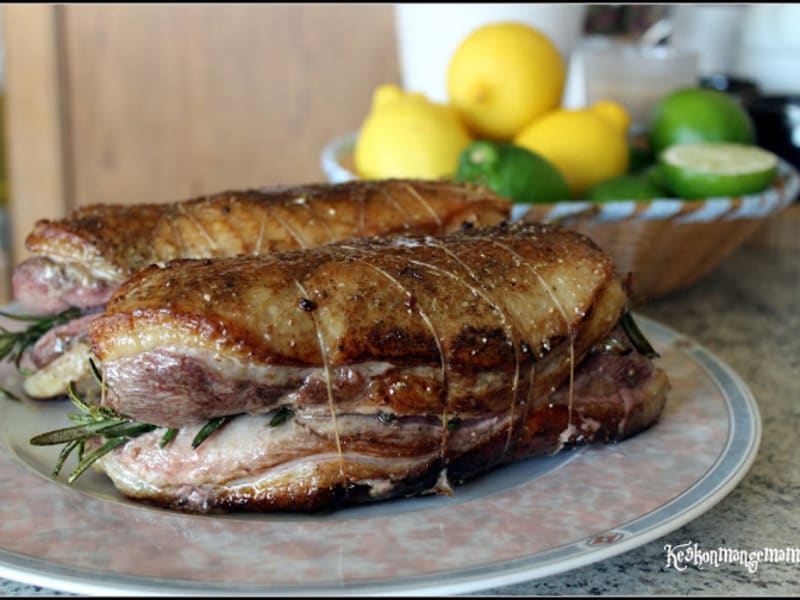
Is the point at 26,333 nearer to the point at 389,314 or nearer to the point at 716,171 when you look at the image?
the point at 389,314

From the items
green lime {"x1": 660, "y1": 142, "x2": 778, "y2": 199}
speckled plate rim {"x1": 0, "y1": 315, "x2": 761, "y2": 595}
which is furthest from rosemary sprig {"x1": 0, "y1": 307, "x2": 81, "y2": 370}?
green lime {"x1": 660, "y1": 142, "x2": 778, "y2": 199}

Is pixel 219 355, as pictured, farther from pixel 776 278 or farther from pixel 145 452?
pixel 776 278

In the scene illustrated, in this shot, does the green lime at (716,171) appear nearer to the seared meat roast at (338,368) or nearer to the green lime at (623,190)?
the green lime at (623,190)

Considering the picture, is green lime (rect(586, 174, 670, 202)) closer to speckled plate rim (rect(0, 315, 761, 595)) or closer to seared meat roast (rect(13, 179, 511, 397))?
seared meat roast (rect(13, 179, 511, 397))

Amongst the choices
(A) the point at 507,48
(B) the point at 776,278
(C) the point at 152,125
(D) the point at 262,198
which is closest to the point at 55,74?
(C) the point at 152,125

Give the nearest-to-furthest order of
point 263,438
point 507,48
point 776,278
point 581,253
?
1. point 263,438
2. point 581,253
3. point 507,48
4. point 776,278

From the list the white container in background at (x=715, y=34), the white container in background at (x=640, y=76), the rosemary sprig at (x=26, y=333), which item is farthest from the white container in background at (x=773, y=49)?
the rosemary sprig at (x=26, y=333)

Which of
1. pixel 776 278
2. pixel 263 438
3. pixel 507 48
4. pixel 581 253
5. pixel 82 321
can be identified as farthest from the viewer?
pixel 776 278
